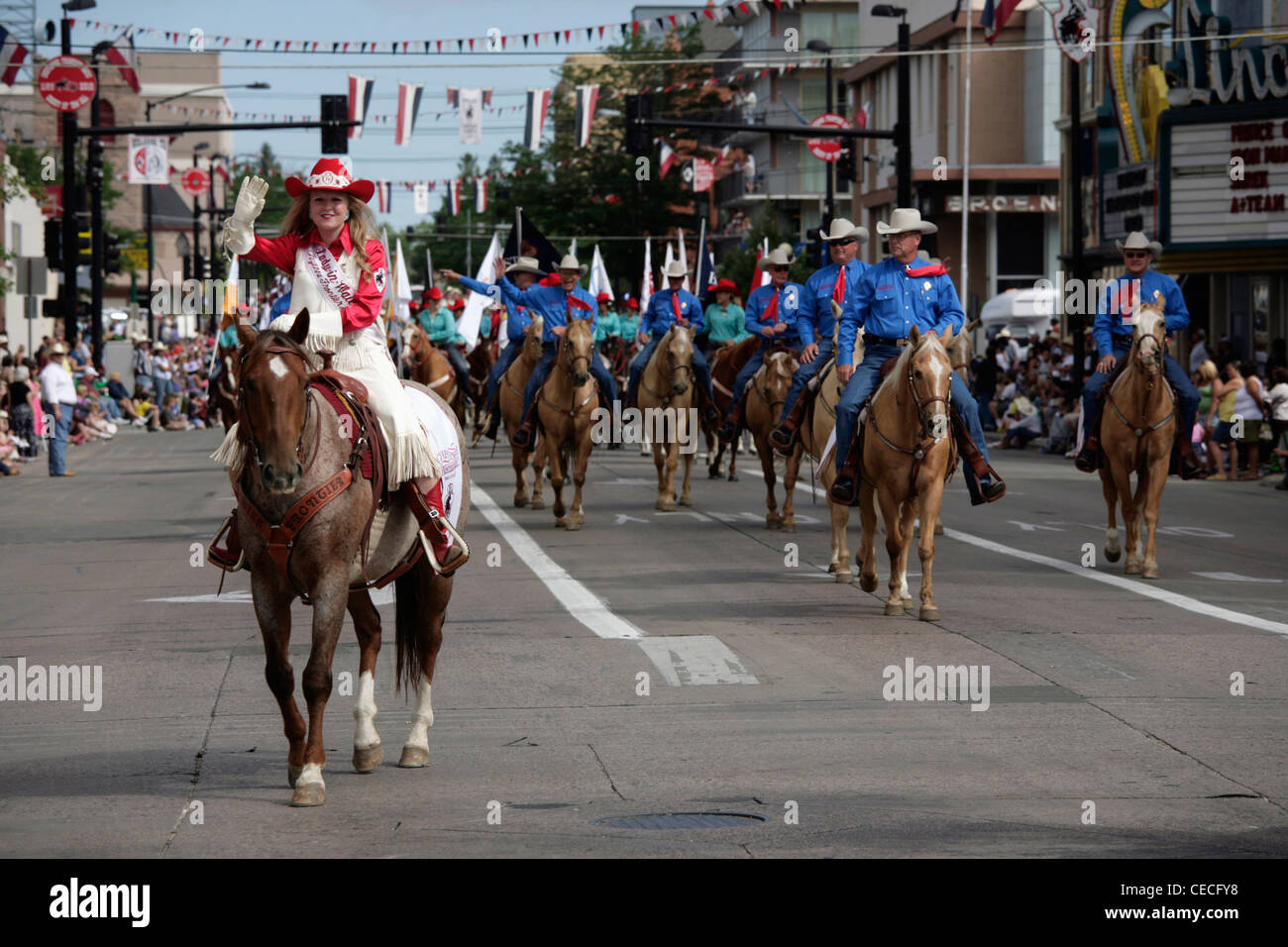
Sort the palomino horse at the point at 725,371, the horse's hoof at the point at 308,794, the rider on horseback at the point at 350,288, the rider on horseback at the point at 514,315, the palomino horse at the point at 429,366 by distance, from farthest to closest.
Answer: the palomino horse at the point at 429,366 < the palomino horse at the point at 725,371 < the rider on horseback at the point at 514,315 < the rider on horseback at the point at 350,288 < the horse's hoof at the point at 308,794

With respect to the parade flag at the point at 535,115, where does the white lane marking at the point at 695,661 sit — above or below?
below

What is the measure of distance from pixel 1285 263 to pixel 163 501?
21126mm

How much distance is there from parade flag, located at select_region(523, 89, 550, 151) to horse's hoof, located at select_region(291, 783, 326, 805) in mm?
42476

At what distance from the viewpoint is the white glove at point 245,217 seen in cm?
926

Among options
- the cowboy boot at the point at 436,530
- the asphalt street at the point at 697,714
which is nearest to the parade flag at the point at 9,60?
the asphalt street at the point at 697,714

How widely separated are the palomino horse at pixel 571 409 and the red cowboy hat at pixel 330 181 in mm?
11463

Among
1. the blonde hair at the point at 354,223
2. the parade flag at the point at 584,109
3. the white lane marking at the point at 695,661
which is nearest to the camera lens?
the blonde hair at the point at 354,223

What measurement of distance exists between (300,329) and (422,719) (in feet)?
6.64

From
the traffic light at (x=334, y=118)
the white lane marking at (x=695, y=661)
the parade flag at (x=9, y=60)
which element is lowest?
the white lane marking at (x=695, y=661)

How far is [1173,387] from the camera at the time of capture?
17.4 metres

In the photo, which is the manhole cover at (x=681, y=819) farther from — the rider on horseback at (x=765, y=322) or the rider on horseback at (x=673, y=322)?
the rider on horseback at (x=673, y=322)

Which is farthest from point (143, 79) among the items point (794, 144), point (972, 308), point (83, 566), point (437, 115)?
point (83, 566)

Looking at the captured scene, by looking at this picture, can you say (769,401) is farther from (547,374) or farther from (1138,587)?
(1138,587)
